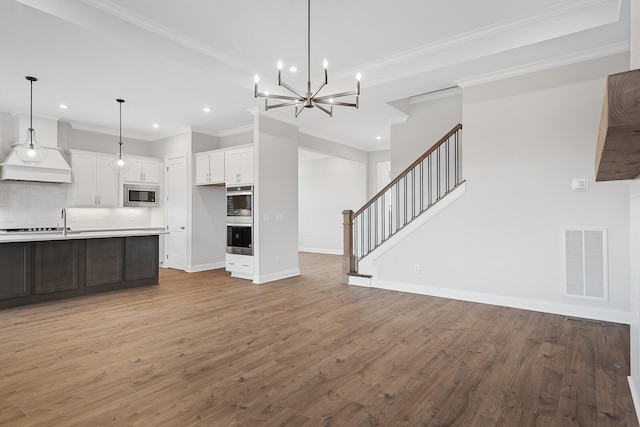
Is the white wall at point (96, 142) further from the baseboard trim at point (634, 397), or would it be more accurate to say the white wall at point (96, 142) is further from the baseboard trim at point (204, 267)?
the baseboard trim at point (634, 397)

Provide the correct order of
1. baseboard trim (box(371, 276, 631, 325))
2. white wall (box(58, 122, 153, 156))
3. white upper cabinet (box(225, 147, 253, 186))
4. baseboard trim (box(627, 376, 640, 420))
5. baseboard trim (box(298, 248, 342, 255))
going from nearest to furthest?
baseboard trim (box(627, 376, 640, 420)), baseboard trim (box(371, 276, 631, 325)), white upper cabinet (box(225, 147, 253, 186)), white wall (box(58, 122, 153, 156)), baseboard trim (box(298, 248, 342, 255))

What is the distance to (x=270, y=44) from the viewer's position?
4.16 meters

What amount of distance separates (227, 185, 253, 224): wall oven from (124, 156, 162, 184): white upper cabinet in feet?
8.22

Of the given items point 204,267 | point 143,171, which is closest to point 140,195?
point 143,171

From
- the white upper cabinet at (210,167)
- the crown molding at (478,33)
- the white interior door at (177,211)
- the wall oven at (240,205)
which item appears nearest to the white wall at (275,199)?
the wall oven at (240,205)

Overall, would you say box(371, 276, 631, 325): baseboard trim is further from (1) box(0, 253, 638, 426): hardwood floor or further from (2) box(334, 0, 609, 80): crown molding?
(2) box(334, 0, 609, 80): crown molding

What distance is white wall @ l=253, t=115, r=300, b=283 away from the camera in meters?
5.95

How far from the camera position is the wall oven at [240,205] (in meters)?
6.14

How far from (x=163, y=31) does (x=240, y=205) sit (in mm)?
3176

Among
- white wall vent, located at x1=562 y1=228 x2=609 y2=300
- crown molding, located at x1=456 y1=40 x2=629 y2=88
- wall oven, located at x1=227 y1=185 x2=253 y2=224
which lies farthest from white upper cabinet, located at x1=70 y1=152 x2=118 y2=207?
white wall vent, located at x1=562 y1=228 x2=609 y2=300

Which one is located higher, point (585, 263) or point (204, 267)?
point (585, 263)

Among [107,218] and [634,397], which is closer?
[634,397]

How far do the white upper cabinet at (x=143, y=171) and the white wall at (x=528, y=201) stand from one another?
6.29 m

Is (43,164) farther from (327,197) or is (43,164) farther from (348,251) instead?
(327,197)
